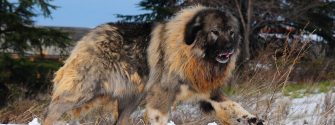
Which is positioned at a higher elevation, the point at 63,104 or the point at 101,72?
the point at 101,72

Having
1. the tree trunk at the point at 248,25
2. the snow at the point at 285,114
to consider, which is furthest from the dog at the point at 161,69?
the tree trunk at the point at 248,25

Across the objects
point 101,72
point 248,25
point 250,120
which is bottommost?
point 248,25

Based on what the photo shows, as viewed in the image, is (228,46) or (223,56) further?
(223,56)

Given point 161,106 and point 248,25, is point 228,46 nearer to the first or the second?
point 161,106

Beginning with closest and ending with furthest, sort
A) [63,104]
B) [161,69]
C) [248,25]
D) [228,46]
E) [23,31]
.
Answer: [228,46] → [161,69] → [63,104] → [23,31] → [248,25]

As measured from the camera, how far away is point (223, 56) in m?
4.72

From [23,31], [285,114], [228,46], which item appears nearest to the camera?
[228,46]

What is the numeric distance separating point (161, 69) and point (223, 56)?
2.18 feet

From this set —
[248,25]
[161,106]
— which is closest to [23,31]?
[248,25]

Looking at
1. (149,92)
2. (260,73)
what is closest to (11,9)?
(260,73)

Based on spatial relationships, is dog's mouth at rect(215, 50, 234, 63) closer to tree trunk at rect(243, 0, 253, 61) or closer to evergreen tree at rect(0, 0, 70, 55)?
evergreen tree at rect(0, 0, 70, 55)

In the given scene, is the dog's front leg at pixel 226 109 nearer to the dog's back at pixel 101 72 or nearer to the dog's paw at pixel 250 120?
the dog's paw at pixel 250 120

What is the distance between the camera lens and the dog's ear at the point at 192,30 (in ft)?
16.1

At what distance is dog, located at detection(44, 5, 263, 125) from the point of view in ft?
16.0
